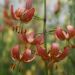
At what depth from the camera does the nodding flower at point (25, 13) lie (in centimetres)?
232

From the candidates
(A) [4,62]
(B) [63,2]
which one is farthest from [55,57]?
(A) [4,62]

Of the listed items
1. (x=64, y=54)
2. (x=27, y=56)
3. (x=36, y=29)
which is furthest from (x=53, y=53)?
(x=36, y=29)

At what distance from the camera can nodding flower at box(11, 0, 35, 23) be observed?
2324 millimetres

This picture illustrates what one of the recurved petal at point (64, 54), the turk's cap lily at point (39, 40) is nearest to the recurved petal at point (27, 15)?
the turk's cap lily at point (39, 40)

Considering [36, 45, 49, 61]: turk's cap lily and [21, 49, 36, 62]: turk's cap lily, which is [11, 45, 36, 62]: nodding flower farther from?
[36, 45, 49, 61]: turk's cap lily

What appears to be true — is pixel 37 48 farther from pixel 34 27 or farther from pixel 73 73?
pixel 34 27

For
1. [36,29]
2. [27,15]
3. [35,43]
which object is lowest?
[36,29]

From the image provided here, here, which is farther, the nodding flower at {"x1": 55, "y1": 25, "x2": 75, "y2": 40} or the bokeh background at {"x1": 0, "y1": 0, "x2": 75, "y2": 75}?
the bokeh background at {"x1": 0, "y1": 0, "x2": 75, "y2": 75}

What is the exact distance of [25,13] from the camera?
2383 mm

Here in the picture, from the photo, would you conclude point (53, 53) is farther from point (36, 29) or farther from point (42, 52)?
point (36, 29)

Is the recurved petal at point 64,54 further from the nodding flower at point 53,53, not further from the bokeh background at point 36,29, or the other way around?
the bokeh background at point 36,29

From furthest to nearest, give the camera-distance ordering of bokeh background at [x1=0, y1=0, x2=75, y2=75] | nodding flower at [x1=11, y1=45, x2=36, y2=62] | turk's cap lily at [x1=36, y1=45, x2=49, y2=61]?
bokeh background at [x1=0, y1=0, x2=75, y2=75] < nodding flower at [x1=11, y1=45, x2=36, y2=62] < turk's cap lily at [x1=36, y1=45, x2=49, y2=61]

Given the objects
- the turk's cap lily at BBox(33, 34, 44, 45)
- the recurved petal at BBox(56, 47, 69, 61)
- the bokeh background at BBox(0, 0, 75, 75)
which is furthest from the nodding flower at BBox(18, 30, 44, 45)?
the bokeh background at BBox(0, 0, 75, 75)

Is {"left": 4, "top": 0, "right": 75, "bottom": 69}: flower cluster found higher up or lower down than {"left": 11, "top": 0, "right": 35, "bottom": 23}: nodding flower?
lower down
